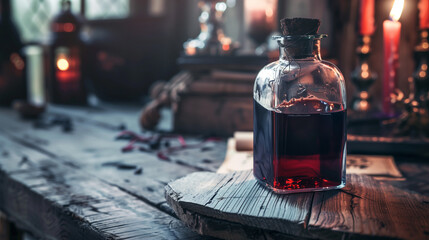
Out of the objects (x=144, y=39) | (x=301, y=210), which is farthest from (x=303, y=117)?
(x=144, y=39)

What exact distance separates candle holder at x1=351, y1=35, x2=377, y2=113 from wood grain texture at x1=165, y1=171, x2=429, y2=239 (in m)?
0.85

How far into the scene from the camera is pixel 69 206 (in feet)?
2.76

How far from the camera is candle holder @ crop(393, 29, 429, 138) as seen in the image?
4.08ft

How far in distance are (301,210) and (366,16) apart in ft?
3.39

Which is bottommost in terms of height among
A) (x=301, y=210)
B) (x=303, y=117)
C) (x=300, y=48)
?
(x=301, y=210)

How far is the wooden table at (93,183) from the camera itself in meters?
0.76

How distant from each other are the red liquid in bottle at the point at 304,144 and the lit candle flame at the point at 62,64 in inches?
77.2

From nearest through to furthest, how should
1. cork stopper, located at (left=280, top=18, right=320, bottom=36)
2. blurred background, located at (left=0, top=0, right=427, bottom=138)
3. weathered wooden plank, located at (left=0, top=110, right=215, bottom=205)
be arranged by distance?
cork stopper, located at (left=280, top=18, right=320, bottom=36), weathered wooden plank, located at (left=0, top=110, right=215, bottom=205), blurred background, located at (left=0, top=0, right=427, bottom=138)

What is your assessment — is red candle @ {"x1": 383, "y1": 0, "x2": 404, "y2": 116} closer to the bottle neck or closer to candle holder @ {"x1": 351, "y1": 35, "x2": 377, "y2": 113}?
candle holder @ {"x1": 351, "y1": 35, "x2": 377, "y2": 113}

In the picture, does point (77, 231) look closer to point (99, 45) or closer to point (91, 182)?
point (91, 182)

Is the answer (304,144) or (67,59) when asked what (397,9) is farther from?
(67,59)

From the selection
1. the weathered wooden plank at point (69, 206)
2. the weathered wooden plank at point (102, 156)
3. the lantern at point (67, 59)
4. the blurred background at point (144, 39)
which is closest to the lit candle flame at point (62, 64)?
the lantern at point (67, 59)

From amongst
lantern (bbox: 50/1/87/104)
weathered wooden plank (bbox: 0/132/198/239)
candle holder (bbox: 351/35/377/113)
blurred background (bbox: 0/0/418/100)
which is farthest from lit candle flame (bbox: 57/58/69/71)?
candle holder (bbox: 351/35/377/113)

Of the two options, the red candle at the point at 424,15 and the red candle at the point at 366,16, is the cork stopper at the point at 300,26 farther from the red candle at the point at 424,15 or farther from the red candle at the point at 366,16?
the red candle at the point at 366,16
